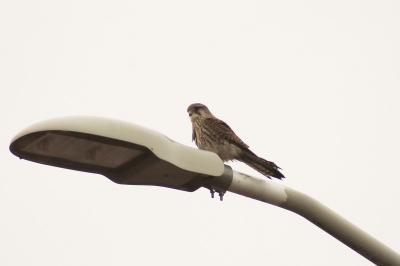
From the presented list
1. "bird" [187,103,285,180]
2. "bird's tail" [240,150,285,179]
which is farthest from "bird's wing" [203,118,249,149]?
"bird's tail" [240,150,285,179]

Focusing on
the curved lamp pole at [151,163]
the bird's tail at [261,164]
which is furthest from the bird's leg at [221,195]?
the bird's tail at [261,164]

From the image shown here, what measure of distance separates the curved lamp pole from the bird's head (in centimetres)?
438

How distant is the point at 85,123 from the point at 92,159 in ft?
1.28

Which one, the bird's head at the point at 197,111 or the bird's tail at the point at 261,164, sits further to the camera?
the bird's head at the point at 197,111

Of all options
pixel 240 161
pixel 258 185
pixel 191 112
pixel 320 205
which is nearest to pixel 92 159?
pixel 258 185

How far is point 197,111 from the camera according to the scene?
8586mm

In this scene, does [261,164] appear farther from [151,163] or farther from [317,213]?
[151,163]

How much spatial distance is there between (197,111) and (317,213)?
15.2 ft

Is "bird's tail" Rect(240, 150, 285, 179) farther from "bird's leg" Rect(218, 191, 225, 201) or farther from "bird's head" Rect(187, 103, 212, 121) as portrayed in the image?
"bird's leg" Rect(218, 191, 225, 201)

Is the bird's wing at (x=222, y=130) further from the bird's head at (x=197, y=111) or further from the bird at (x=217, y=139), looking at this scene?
the bird's head at (x=197, y=111)

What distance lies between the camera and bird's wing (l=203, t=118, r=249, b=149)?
750 cm

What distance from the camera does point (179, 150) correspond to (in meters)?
3.64

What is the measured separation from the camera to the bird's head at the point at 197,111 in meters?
8.48

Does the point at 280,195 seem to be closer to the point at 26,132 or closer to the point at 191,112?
the point at 26,132
